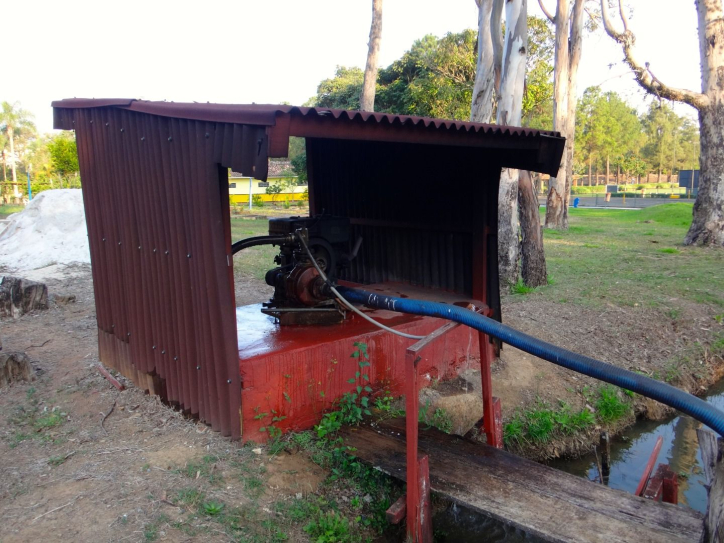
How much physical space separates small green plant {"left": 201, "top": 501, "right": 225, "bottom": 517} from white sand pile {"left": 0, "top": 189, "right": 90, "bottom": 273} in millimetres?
10446

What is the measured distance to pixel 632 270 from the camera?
11875 mm

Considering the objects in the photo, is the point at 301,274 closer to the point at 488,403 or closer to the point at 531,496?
the point at 488,403

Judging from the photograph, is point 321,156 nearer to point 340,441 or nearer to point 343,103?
point 340,441

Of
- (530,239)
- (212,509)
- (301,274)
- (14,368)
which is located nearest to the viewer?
(212,509)

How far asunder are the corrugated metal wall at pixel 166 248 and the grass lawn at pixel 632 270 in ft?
21.6

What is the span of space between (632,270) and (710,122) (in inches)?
240

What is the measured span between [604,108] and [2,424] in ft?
179

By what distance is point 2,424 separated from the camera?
4.73m

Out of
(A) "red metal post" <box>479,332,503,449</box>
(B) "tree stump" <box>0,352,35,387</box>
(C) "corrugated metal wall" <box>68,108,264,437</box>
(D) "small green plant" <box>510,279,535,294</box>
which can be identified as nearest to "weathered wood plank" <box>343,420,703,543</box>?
(A) "red metal post" <box>479,332,503,449</box>

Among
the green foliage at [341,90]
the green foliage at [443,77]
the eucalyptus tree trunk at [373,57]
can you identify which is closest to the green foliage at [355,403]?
the eucalyptus tree trunk at [373,57]

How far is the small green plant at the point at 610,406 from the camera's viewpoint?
21.8 ft

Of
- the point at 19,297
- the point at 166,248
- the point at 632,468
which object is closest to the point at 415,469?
the point at 166,248

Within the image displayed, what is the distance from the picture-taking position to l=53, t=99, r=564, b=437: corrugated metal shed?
3.97 metres

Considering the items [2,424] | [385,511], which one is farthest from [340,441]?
[2,424]
